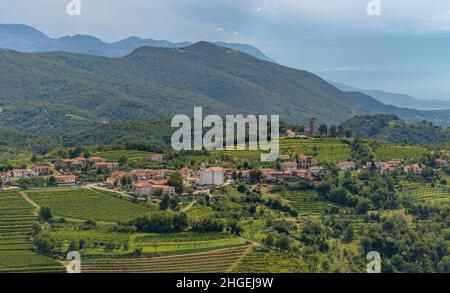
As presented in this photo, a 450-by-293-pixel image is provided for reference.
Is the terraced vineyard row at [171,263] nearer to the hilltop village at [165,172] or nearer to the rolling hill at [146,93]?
the hilltop village at [165,172]

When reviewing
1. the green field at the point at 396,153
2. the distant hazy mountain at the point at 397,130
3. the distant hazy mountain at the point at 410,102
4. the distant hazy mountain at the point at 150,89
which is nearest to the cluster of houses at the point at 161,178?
the green field at the point at 396,153

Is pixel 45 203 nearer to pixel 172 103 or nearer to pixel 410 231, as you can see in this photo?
pixel 410 231

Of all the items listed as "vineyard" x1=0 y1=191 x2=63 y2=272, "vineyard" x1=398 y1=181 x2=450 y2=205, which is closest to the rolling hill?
"vineyard" x1=398 y1=181 x2=450 y2=205

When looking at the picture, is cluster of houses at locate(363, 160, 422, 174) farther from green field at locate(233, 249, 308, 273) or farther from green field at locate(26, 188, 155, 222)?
green field at locate(26, 188, 155, 222)

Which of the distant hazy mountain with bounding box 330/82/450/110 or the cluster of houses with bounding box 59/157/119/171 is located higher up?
the distant hazy mountain with bounding box 330/82/450/110
